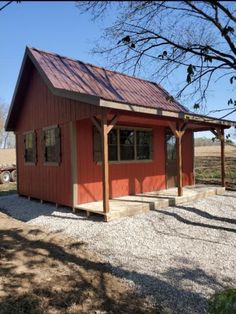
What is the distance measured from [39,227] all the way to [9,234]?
0.75 meters

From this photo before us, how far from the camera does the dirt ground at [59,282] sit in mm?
4023

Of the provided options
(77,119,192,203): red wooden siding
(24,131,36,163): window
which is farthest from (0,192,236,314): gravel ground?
(24,131,36,163): window

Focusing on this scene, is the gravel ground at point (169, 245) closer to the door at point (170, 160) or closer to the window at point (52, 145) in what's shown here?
the window at point (52, 145)

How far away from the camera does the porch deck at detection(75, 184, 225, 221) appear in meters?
8.17

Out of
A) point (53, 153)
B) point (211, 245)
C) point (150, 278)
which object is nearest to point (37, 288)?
point (150, 278)

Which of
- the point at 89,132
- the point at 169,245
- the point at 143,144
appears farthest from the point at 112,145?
the point at 169,245

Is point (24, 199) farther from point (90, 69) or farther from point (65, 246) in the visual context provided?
point (65, 246)

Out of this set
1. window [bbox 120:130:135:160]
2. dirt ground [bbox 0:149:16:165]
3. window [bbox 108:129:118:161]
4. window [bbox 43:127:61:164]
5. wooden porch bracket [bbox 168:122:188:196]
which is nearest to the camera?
window [bbox 43:127:61:164]

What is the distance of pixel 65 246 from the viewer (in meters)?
6.39

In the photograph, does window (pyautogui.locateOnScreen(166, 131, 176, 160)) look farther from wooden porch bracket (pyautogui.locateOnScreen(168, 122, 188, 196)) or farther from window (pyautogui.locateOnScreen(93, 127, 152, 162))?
wooden porch bracket (pyautogui.locateOnScreen(168, 122, 188, 196))

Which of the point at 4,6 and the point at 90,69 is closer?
the point at 4,6

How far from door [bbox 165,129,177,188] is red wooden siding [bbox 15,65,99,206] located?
457cm

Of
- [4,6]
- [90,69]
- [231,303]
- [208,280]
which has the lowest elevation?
[208,280]

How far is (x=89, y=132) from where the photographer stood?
31.3 ft
